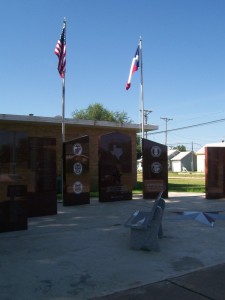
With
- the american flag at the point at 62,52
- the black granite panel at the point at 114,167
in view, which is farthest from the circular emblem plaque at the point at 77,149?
the american flag at the point at 62,52

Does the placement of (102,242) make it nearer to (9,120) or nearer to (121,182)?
(121,182)

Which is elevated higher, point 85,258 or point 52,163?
point 52,163

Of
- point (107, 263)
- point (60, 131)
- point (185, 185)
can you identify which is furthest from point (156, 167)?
point (185, 185)

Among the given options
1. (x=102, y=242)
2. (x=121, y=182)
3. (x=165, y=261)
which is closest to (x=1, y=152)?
(x=102, y=242)

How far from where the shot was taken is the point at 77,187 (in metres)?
13.1

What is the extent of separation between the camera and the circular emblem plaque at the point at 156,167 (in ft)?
49.2

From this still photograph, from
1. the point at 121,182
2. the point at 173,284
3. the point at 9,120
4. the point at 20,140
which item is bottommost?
the point at 173,284

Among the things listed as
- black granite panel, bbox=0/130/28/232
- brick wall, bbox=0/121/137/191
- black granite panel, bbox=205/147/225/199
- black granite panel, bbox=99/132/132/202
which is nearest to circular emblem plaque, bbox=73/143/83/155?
black granite panel, bbox=99/132/132/202

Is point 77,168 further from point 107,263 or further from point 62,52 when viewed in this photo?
point 107,263

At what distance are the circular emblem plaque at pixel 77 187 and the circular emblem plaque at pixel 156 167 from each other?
325cm

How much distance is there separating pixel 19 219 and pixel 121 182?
6.41 meters

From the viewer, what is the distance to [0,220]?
796 cm

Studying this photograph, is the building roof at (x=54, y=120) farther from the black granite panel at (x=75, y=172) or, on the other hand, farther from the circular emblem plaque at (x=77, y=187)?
the circular emblem plaque at (x=77, y=187)

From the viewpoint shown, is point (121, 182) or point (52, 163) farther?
point (121, 182)
